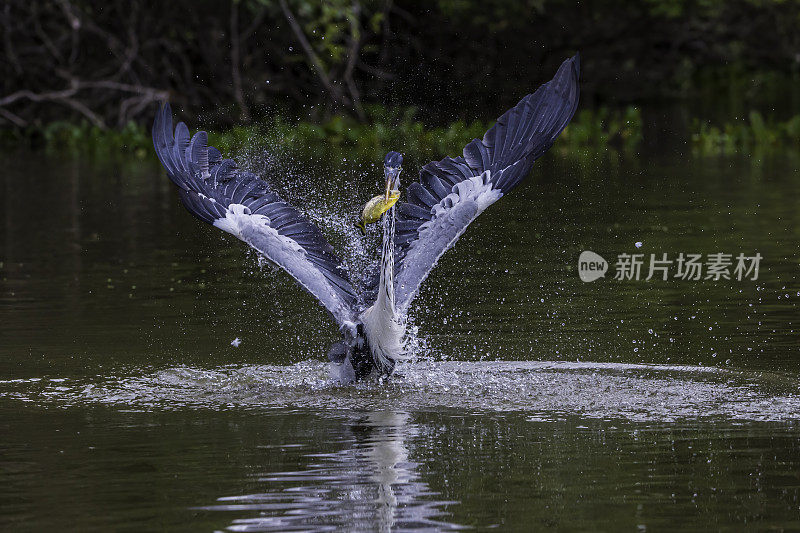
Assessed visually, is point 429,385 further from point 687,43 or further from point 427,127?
point 687,43

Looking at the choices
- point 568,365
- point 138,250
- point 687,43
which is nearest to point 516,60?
point 687,43

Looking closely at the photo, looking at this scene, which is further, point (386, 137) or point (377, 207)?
point (386, 137)

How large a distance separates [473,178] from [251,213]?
1.29 meters

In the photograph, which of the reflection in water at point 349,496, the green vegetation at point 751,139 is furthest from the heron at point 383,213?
the green vegetation at point 751,139

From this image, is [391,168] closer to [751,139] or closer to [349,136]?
[751,139]

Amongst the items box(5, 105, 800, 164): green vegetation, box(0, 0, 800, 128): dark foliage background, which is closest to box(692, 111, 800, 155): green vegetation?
box(5, 105, 800, 164): green vegetation

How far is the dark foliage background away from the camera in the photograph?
28000mm

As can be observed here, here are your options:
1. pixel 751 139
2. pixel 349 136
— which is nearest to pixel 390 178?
pixel 751 139

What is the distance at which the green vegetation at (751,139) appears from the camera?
73.4 feet

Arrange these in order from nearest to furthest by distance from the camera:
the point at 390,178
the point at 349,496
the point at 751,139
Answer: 1. the point at 349,496
2. the point at 390,178
3. the point at 751,139

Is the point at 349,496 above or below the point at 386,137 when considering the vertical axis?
below

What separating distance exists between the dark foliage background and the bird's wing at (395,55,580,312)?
55.5 feet

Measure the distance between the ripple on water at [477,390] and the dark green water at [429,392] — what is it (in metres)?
0.02

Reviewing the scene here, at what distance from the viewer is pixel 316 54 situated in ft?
93.5
